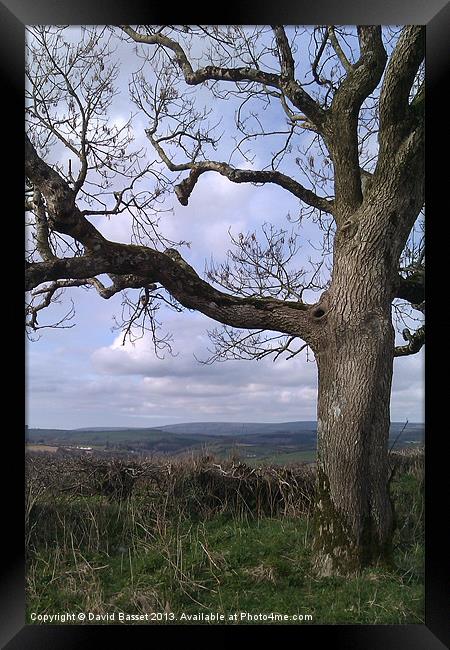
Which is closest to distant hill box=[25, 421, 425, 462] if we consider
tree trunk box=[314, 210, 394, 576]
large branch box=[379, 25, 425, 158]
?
tree trunk box=[314, 210, 394, 576]

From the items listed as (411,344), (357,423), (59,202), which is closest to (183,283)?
(59,202)

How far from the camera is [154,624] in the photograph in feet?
11.9

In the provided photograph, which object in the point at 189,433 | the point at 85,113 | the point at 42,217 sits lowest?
the point at 189,433

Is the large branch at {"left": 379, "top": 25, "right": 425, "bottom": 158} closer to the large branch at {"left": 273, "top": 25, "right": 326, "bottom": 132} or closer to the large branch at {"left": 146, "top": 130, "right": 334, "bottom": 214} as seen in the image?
the large branch at {"left": 273, "top": 25, "right": 326, "bottom": 132}

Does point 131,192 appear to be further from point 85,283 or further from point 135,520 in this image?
point 135,520

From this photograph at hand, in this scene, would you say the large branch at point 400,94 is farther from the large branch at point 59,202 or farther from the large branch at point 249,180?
the large branch at point 59,202

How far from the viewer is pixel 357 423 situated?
3904mm

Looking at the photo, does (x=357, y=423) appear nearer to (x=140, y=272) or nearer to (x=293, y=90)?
(x=140, y=272)

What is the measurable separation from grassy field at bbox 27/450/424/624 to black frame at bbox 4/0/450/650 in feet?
0.31
